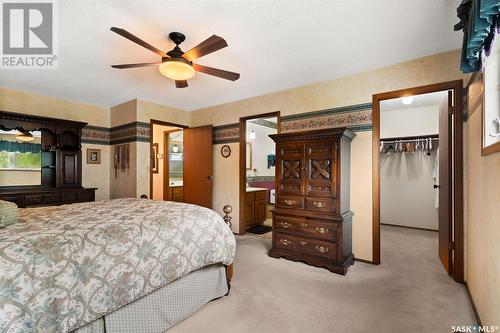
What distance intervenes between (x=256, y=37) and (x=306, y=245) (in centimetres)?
242

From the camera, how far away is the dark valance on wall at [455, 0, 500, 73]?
3.73 ft

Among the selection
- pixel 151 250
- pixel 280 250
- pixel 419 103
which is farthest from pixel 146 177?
pixel 419 103

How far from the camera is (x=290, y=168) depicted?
3189 mm

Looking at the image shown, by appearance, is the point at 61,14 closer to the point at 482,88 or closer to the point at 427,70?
the point at 482,88

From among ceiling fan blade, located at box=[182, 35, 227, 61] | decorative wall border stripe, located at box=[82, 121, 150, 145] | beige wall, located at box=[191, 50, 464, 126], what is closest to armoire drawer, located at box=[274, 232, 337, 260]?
beige wall, located at box=[191, 50, 464, 126]

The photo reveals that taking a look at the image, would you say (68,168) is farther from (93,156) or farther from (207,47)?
(207,47)

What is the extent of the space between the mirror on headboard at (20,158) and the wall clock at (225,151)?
3.00m

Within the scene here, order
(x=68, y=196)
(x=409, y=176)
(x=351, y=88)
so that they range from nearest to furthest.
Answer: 1. (x=351, y=88)
2. (x=68, y=196)
3. (x=409, y=176)

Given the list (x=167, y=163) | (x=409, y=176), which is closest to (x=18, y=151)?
(x=167, y=163)

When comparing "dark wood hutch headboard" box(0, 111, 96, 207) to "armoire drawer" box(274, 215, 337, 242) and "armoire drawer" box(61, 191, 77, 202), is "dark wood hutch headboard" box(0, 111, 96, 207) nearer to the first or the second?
"armoire drawer" box(61, 191, 77, 202)

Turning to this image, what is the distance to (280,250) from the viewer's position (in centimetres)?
321

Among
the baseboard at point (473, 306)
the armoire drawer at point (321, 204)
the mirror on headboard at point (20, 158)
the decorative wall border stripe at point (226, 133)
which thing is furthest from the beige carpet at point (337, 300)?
the mirror on headboard at point (20, 158)

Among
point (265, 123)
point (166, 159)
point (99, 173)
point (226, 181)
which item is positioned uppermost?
Result: point (265, 123)

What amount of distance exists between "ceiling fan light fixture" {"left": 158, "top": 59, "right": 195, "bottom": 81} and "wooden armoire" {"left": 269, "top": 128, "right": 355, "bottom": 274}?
142cm
